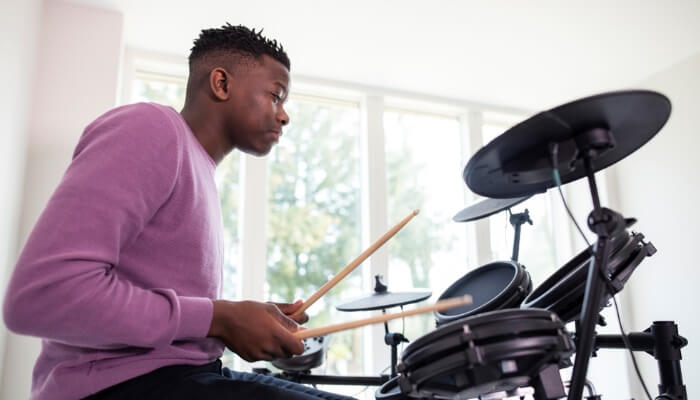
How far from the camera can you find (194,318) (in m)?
0.74

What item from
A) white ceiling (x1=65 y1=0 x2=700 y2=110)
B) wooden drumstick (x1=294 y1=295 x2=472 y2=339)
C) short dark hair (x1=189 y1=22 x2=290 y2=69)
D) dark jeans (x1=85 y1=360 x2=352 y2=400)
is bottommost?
dark jeans (x1=85 y1=360 x2=352 y2=400)

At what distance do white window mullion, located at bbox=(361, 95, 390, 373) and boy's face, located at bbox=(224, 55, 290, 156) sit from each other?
212cm

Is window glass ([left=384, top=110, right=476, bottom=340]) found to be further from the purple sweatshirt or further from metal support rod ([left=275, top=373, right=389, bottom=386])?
the purple sweatshirt

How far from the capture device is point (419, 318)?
3.34 metres

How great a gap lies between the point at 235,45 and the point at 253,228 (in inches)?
76.4

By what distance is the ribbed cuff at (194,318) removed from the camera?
73 cm

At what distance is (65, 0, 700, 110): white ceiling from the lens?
8.83 ft

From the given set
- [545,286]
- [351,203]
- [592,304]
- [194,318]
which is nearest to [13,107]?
[194,318]

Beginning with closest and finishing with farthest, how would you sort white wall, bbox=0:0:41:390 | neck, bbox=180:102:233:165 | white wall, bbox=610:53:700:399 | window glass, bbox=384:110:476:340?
neck, bbox=180:102:233:165 < white wall, bbox=0:0:41:390 < white wall, bbox=610:53:700:399 < window glass, bbox=384:110:476:340

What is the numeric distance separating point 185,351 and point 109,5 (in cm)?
238

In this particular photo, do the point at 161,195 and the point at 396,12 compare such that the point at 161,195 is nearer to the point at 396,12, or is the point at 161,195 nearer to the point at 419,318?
the point at 396,12

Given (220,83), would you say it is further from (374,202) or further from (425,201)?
(425,201)

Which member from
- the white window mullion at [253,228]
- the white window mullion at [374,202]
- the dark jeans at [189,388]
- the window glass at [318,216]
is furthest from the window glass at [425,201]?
the dark jeans at [189,388]

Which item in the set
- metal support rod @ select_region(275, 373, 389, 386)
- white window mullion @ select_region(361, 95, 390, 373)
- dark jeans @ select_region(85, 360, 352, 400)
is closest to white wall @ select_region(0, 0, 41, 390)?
metal support rod @ select_region(275, 373, 389, 386)
